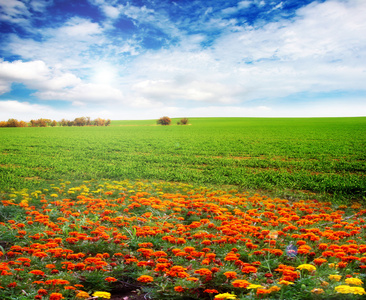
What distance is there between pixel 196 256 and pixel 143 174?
8.03m

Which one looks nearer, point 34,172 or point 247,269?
point 247,269

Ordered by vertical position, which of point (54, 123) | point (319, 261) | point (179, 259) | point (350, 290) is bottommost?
point (179, 259)

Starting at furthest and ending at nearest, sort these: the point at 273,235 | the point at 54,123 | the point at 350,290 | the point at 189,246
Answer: the point at 54,123 → the point at 273,235 → the point at 189,246 → the point at 350,290

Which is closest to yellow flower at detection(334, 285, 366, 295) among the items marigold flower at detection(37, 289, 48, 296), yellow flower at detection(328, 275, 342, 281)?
yellow flower at detection(328, 275, 342, 281)

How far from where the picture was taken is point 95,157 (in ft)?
58.6

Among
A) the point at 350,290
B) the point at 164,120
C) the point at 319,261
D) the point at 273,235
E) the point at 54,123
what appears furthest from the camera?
the point at 164,120

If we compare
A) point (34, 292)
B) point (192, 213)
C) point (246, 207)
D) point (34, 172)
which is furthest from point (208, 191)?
point (34, 172)

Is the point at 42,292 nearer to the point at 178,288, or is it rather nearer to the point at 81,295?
the point at 81,295

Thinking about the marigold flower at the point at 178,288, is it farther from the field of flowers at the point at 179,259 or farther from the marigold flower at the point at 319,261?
the marigold flower at the point at 319,261

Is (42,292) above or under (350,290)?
under

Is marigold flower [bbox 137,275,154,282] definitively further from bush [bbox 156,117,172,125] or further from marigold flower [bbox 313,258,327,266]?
bush [bbox 156,117,172,125]

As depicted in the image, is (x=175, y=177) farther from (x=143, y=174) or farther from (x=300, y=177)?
(x=300, y=177)

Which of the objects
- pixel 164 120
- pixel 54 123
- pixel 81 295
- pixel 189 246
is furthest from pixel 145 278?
pixel 54 123

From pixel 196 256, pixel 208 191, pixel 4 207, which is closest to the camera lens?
pixel 196 256
